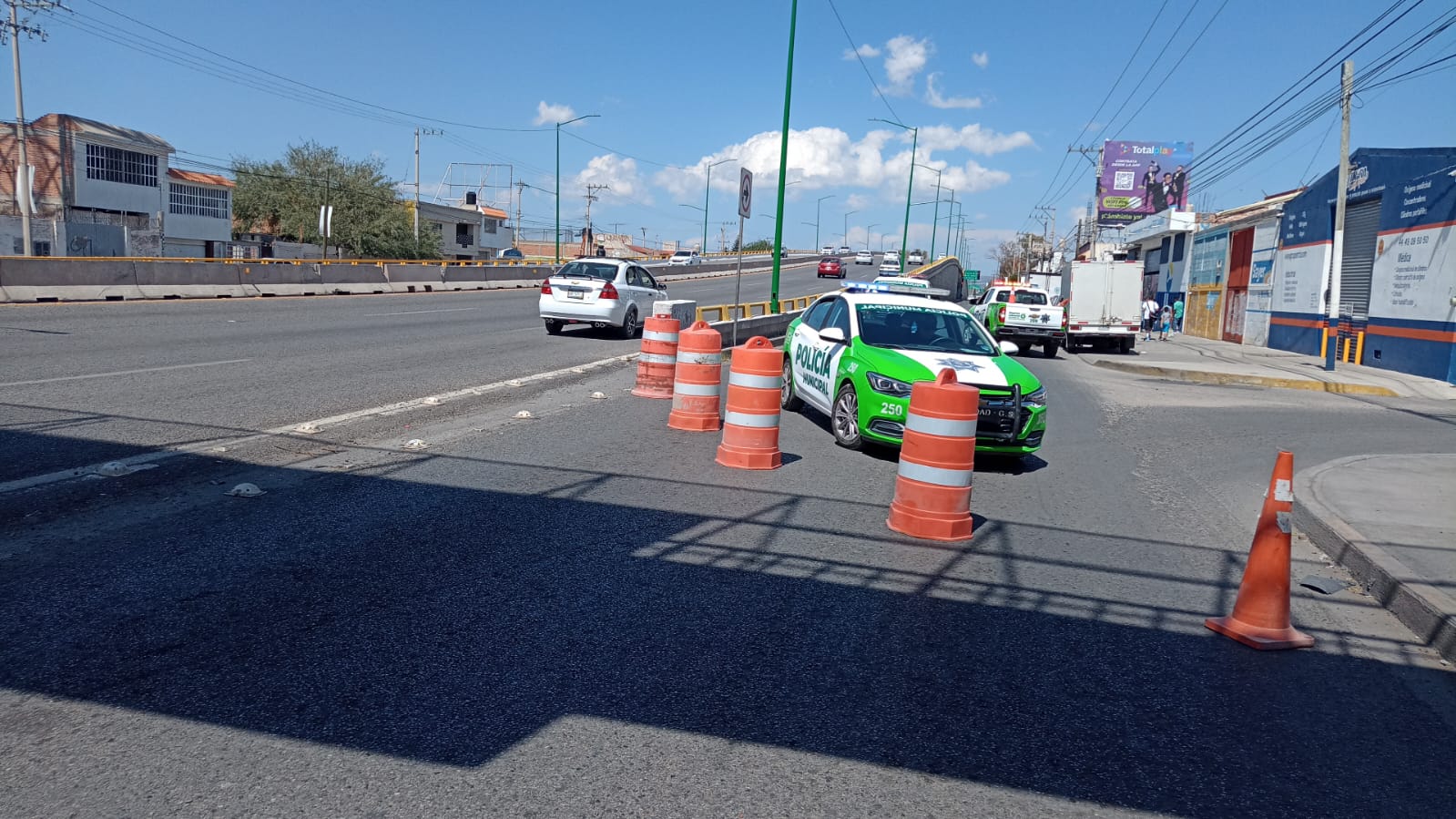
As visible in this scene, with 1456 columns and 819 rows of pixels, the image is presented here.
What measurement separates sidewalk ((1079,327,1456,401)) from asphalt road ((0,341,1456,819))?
49.1ft

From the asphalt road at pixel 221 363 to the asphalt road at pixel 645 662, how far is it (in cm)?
164

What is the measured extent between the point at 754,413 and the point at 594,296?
1196cm

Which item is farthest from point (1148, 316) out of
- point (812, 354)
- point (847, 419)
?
point (847, 419)

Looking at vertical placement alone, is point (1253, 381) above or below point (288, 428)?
above

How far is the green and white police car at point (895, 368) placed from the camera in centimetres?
945

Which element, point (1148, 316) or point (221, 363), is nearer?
point (221, 363)

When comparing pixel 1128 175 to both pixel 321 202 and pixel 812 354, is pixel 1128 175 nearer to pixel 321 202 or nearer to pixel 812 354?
pixel 321 202

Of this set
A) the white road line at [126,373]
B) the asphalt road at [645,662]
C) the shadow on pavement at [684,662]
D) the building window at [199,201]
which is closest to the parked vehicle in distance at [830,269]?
the building window at [199,201]

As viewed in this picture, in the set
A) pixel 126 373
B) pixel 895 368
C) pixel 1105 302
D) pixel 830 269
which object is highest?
pixel 830 269

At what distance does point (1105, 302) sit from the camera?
2948 cm

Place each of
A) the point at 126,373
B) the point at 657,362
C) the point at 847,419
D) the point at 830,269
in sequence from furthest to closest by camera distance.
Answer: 1. the point at 830,269
2. the point at 657,362
3. the point at 126,373
4. the point at 847,419

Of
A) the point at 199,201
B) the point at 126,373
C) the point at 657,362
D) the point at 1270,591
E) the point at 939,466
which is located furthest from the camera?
the point at 199,201

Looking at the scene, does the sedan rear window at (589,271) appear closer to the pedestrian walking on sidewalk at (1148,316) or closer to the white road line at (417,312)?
the white road line at (417,312)

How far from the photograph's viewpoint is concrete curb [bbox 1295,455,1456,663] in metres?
5.41
